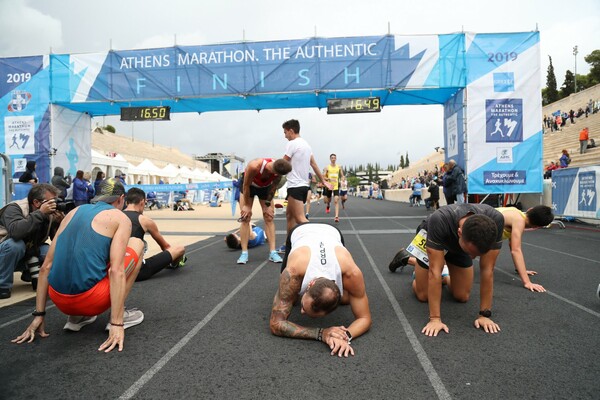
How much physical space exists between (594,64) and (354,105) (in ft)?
212

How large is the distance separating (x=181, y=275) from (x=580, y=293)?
13.8 ft

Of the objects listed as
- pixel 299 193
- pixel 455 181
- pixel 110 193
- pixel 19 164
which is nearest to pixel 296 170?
pixel 299 193

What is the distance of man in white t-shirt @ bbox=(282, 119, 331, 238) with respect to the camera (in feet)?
16.4

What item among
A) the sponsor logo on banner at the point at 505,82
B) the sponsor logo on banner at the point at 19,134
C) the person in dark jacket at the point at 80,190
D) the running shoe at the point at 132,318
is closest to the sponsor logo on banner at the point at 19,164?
the sponsor logo on banner at the point at 19,134

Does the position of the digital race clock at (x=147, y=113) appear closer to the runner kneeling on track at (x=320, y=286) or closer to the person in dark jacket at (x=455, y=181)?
the person in dark jacket at (x=455, y=181)

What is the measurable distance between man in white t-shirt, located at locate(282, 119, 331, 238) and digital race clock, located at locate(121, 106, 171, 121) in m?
8.45

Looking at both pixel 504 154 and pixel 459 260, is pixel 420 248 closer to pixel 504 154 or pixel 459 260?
pixel 459 260

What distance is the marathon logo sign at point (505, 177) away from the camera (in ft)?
34.3

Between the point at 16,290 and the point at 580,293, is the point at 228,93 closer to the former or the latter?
the point at 16,290

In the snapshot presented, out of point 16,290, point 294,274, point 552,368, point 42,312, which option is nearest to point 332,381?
point 294,274

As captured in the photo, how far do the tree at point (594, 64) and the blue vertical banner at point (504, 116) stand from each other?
60.5m

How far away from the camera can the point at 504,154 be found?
1052 centimetres

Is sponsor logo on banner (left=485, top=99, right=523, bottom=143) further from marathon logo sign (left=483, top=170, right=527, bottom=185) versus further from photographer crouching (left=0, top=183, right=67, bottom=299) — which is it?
photographer crouching (left=0, top=183, right=67, bottom=299)

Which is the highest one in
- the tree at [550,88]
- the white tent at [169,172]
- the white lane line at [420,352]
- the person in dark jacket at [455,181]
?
the tree at [550,88]
